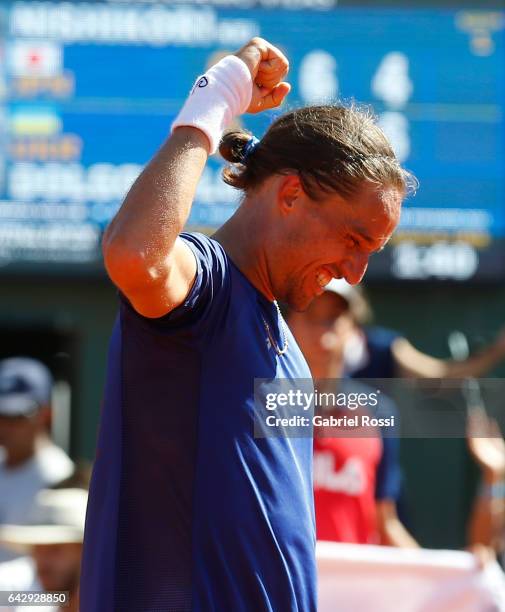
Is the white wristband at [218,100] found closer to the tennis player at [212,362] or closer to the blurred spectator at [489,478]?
the tennis player at [212,362]

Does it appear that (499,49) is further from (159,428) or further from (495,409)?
(159,428)

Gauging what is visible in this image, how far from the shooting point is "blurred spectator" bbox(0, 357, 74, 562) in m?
3.80

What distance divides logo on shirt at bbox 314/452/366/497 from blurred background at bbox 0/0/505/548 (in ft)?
8.41

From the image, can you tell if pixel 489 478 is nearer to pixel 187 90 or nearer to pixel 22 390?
pixel 22 390

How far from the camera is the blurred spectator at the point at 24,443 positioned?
380 cm

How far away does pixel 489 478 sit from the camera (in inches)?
150

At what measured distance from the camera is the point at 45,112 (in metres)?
6.27

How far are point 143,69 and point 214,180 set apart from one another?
72 cm

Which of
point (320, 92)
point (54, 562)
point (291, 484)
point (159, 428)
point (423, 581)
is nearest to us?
point (159, 428)

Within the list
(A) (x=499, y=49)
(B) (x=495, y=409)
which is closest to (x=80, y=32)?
(A) (x=499, y=49)

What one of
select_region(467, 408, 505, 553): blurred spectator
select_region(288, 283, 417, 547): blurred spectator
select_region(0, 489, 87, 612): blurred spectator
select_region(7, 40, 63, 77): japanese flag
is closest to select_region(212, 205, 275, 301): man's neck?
select_region(0, 489, 87, 612): blurred spectator

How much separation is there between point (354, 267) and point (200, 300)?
1.13 ft

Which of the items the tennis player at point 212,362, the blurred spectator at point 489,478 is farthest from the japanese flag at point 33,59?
the tennis player at point 212,362

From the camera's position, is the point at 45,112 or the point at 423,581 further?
the point at 45,112
